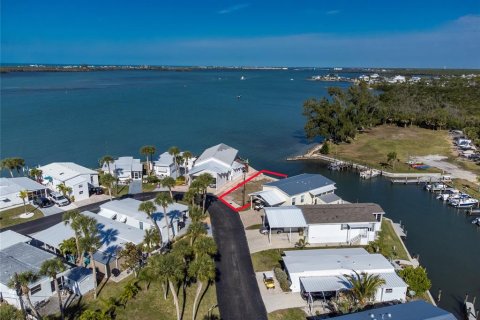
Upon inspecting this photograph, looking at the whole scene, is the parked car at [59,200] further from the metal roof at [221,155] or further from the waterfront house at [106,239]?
the metal roof at [221,155]

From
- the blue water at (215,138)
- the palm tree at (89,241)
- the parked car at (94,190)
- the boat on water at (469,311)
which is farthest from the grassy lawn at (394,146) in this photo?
the palm tree at (89,241)

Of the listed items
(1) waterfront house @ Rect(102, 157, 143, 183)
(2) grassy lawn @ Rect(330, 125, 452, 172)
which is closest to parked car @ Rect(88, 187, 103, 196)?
(1) waterfront house @ Rect(102, 157, 143, 183)

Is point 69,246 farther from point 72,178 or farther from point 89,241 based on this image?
point 72,178

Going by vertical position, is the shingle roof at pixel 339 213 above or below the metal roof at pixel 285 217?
above

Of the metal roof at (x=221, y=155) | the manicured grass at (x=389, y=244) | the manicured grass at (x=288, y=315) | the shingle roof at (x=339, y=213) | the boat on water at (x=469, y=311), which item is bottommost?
the boat on water at (x=469, y=311)

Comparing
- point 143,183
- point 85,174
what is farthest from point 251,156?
point 85,174
